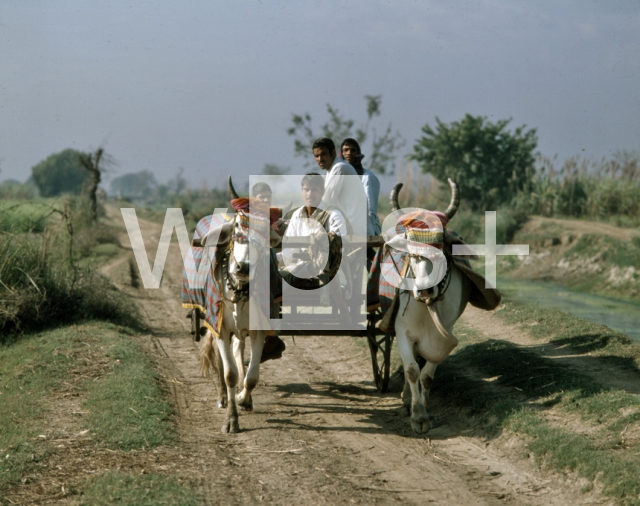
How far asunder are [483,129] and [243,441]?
2087cm

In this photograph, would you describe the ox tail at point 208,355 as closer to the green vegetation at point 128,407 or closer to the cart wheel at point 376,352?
the green vegetation at point 128,407

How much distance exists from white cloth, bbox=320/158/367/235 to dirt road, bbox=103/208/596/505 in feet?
6.31

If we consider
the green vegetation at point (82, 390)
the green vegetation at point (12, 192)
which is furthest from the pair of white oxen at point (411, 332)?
the green vegetation at point (12, 192)

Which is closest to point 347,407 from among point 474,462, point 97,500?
point 474,462

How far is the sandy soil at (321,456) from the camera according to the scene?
5.02 meters

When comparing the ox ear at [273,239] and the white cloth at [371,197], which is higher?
the white cloth at [371,197]

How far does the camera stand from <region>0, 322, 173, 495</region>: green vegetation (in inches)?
231

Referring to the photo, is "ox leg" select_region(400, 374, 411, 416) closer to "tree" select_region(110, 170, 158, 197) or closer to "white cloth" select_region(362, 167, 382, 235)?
"white cloth" select_region(362, 167, 382, 235)

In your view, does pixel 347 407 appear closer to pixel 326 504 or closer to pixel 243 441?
pixel 243 441

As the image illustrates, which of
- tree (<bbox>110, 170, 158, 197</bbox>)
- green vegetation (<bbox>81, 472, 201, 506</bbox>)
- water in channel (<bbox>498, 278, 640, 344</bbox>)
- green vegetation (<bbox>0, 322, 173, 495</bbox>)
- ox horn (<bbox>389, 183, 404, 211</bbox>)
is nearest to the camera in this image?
green vegetation (<bbox>81, 472, 201, 506</bbox>)

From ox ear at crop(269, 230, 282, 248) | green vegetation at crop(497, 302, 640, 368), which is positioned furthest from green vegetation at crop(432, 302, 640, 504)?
ox ear at crop(269, 230, 282, 248)

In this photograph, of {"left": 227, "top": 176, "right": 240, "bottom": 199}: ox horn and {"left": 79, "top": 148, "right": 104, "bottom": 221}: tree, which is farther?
{"left": 79, "top": 148, "right": 104, "bottom": 221}: tree

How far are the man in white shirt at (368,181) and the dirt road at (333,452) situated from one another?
6.18 ft

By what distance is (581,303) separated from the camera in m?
13.6
